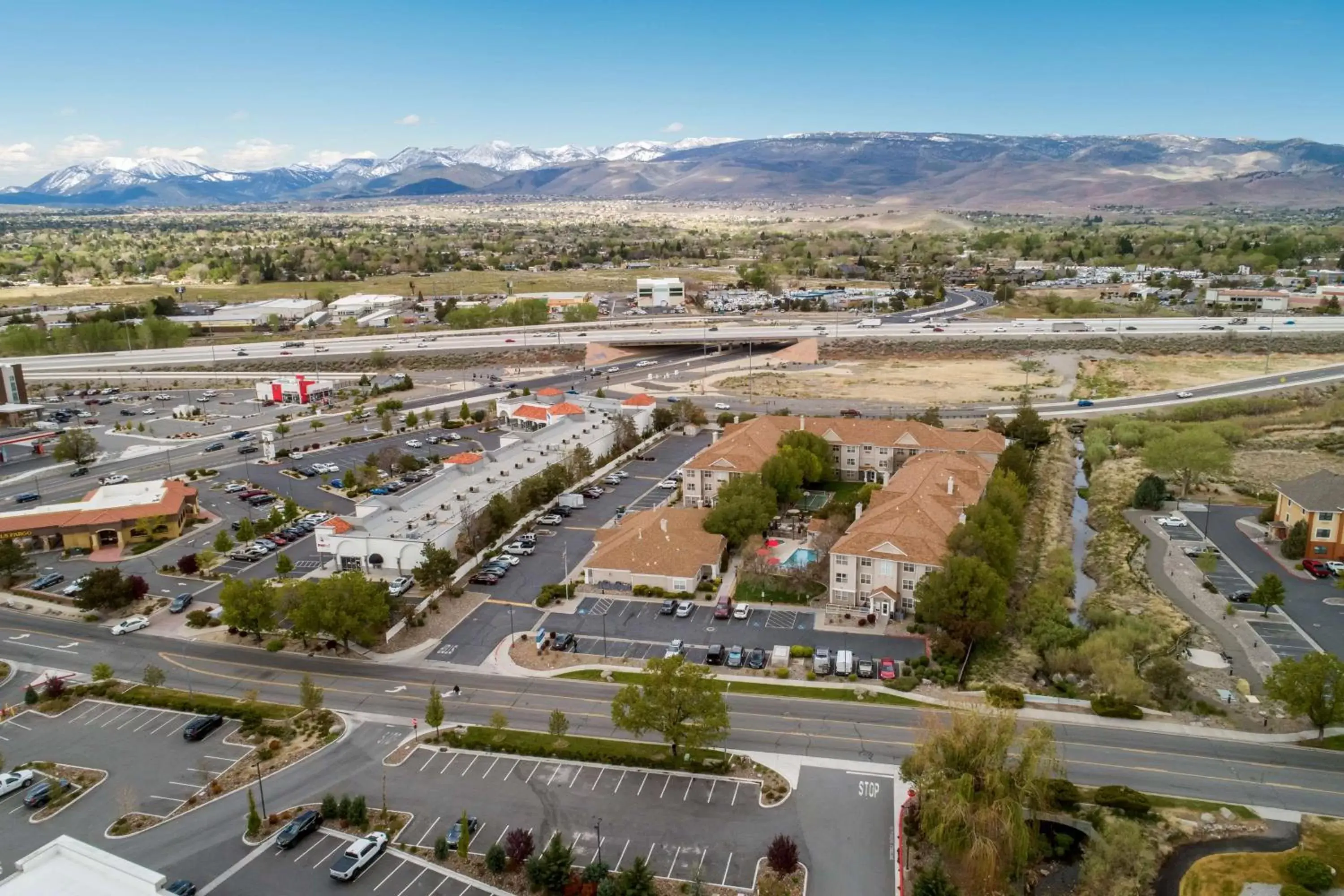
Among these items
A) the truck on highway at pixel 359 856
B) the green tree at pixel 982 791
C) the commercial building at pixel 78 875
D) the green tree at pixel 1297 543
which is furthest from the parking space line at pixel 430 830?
the green tree at pixel 1297 543

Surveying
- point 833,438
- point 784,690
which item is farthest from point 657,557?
point 833,438

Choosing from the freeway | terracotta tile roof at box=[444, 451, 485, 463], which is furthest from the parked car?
terracotta tile roof at box=[444, 451, 485, 463]

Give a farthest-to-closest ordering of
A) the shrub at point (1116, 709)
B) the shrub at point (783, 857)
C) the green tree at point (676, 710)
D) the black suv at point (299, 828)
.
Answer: the shrub at point (1116, 709), the green tree at point (676, 710), the black suv at point (299, 828), the shrub at point (783, 857)

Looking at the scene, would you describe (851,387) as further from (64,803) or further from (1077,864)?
(64,803)

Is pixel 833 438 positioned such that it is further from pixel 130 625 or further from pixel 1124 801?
pixel 130 625

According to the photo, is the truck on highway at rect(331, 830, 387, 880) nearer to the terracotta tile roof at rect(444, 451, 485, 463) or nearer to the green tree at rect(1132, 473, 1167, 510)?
the terracotta tile roof at rect(444, 451, 485, 463)

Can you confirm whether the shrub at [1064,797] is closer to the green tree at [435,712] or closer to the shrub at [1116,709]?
the shrub at [1116,709]
